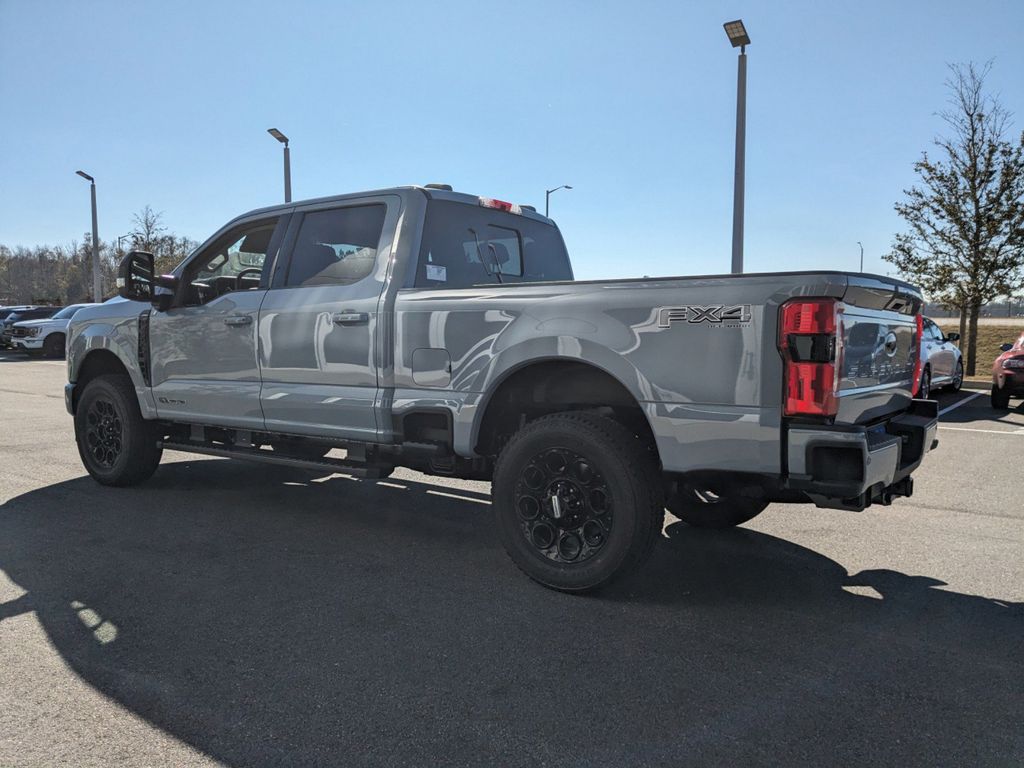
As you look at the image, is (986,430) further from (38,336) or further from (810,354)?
(38,336)

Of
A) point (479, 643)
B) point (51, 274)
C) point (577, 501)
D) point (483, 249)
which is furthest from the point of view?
point (51, 274)

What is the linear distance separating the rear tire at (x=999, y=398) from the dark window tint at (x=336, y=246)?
11.0 m

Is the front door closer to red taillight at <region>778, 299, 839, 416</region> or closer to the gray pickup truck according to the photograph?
the gray pickup truck

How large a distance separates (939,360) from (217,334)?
12865 mm

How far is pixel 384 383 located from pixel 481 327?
0.74 meters

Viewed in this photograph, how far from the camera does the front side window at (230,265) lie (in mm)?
5441

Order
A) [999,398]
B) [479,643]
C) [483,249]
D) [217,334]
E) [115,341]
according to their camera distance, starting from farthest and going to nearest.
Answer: [999,398] < [115,341] < [217,334] < [483,249] < [479,643]

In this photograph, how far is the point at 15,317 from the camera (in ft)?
91.4

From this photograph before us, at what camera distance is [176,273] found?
574cm

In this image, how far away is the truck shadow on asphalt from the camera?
2.50 meters

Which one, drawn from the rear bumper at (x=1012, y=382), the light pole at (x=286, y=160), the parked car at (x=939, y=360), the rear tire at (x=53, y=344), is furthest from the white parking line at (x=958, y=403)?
the rear tire at (x=53, y=344)

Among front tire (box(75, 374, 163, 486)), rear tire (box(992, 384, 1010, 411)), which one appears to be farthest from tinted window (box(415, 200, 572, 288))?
rear tire (box(992, 384, 1010, 411))

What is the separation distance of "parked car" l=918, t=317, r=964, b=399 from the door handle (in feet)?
34.4

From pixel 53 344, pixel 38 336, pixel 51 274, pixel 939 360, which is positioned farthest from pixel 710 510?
pixel 51 274
